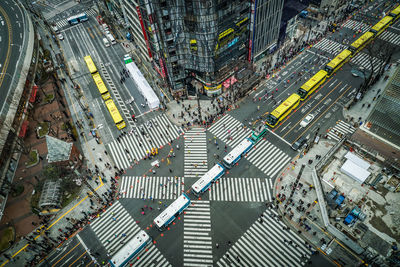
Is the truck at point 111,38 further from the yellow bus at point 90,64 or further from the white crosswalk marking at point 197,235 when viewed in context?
the white crosswalk marking at point 197,235

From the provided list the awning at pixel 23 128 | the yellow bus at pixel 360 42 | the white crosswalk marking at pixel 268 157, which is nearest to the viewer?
the white crosswalk marking at pixel 268 157

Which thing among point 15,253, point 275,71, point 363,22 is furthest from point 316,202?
point 363,22

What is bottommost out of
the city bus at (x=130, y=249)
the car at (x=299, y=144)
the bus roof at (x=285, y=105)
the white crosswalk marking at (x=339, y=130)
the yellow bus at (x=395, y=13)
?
the city bus at (x=130, y=249)

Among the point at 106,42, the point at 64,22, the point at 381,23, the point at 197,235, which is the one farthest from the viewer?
the point at 64,22

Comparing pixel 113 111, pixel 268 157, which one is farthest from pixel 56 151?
pixel 268 157

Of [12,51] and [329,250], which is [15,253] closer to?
[329,250]

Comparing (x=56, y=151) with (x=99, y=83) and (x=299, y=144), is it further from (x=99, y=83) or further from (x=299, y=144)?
(x=299, y=144)

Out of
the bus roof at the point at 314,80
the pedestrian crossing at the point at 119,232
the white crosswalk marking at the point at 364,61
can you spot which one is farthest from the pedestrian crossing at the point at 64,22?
the white crosswalk marking at the point at 364,61
